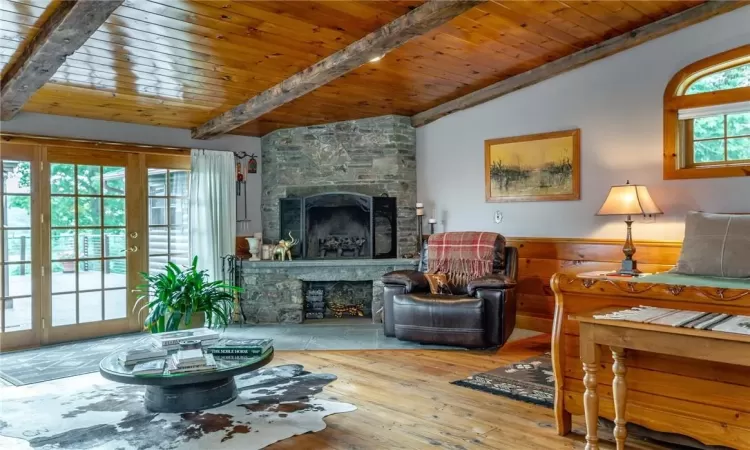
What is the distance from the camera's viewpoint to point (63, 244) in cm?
513

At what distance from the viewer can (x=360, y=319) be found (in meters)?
6.10

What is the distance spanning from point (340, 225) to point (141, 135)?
7.51 feet

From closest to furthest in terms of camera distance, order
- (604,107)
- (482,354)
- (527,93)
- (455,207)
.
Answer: (482,354)
(604,107)
(527,93)
(455,207)

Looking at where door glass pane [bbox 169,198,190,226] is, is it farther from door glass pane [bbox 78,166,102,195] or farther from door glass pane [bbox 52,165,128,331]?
door glass pane [bbox 78,166,102,195]

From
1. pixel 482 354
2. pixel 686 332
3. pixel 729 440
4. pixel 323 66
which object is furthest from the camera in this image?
pixel 482 354

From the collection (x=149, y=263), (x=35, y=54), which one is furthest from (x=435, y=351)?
(x=35, y=54)

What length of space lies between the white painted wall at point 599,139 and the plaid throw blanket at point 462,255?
26.5 inches

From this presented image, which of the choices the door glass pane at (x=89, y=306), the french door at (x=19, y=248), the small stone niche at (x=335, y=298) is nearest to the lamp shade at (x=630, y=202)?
the small stone niche at (x=335, y=298)

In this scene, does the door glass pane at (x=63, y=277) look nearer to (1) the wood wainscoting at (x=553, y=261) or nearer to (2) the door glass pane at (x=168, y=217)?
(2) the door glass pane at (x=168, y=217)

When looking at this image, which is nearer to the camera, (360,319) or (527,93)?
(527,93)

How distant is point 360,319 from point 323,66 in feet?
9.58

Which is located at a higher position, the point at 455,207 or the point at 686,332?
the point at 455,207

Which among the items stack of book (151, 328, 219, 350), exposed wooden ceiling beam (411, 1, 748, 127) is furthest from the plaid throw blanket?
stack of book (151, 328, 219, 350)

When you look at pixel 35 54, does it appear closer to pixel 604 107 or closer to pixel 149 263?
pixel 149 263
